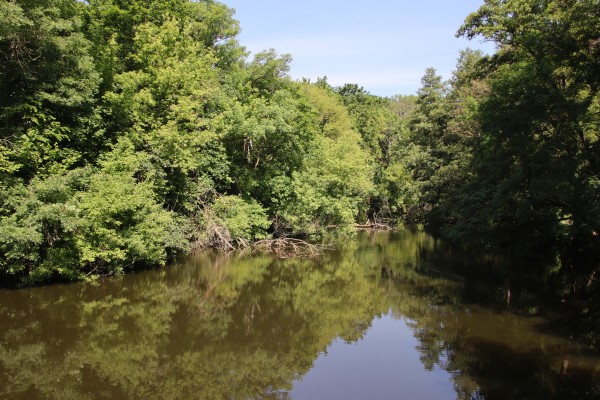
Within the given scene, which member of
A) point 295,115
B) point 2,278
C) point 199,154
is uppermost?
point 295,115

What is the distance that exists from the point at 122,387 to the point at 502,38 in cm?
2376

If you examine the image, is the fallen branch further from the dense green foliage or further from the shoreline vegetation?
the dense green foliage

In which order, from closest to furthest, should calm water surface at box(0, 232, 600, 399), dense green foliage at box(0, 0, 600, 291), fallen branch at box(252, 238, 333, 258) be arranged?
calm water surface at box(0, 232, 600, 399) < dense green foliage at box(0, 0, 600, 291) < fallen branch at box(252, 238, 333, 258)

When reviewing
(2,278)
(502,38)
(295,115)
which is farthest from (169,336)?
(502,38)

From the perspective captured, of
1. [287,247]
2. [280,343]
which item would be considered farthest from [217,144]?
[280,343]

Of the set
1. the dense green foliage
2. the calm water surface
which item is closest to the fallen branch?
the dense green foliage

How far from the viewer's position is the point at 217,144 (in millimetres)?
26141

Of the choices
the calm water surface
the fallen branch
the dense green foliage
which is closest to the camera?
the calm water surface

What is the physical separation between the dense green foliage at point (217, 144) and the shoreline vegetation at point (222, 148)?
0.29ft

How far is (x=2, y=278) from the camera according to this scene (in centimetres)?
1605

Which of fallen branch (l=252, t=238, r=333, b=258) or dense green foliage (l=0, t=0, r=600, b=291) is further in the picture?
fallen branch (l=252, t=238, r=333, b=258)

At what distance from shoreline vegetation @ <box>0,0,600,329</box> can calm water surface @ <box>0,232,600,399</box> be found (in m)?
2.73

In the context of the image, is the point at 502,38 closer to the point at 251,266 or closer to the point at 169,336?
the point at 251,266

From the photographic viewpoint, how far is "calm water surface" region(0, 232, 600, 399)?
8906 mm
